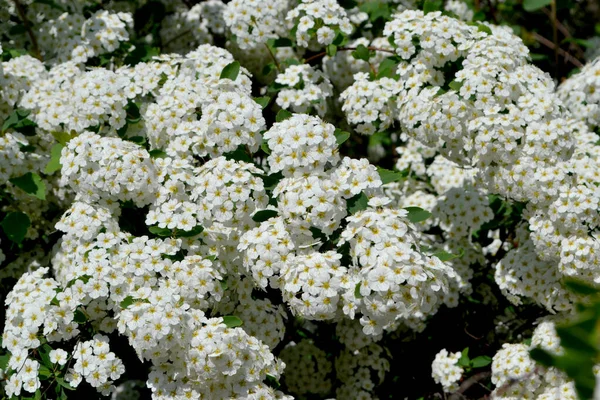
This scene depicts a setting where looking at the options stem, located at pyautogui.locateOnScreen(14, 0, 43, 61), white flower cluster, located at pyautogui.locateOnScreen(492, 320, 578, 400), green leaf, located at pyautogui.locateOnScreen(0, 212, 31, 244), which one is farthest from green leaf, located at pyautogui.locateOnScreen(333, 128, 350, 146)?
stem, located at pyautogui.locateOnScreen(14, 0, 43, 61)

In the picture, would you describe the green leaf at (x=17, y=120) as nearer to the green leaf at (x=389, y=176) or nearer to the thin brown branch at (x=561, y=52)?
the green leaf at (x=389, y=176)

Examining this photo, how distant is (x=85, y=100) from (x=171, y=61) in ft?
2.21

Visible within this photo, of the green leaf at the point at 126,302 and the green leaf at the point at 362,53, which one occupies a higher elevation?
the green leaf at the point at 362,53

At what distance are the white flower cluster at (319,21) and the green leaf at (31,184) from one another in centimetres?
192

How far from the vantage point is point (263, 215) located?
4.08 metres

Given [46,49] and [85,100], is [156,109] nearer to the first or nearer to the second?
[85,100]

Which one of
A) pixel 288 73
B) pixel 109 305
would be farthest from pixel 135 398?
pixel 288 73

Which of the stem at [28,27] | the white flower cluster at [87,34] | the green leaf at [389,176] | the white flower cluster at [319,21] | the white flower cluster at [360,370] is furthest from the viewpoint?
the stem at [28,27]

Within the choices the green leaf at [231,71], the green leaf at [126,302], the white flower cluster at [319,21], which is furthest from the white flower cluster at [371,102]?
the green leaf at [126,302]

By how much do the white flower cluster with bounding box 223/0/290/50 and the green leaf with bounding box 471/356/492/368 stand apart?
2.59 metres

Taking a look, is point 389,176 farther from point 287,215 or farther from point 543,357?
point 543,357

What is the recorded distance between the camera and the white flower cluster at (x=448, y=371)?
4.84 metres

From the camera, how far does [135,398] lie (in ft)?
18.5

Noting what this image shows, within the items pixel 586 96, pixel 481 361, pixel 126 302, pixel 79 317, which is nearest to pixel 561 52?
pixel 586 96
